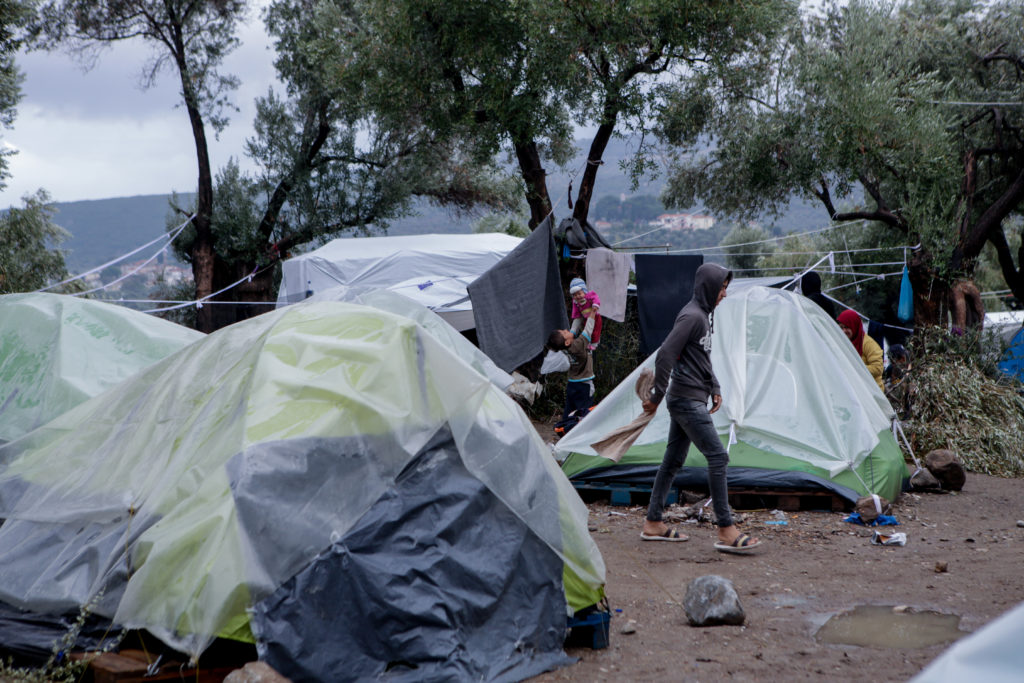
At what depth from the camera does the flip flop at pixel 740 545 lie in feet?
18.5

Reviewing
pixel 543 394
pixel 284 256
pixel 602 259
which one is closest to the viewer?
pixel 602 259

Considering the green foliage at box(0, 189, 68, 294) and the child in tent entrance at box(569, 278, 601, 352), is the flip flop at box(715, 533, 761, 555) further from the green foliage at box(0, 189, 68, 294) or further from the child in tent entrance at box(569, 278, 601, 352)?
the green foliage at box(0, 189, 68, 294)

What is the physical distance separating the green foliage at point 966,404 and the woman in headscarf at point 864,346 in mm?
1491

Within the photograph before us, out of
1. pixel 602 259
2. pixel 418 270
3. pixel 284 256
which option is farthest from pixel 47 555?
pixel 284 256

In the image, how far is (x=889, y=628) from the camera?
426cm

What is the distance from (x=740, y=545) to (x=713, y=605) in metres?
1.42

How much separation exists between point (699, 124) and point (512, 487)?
36.0 feet

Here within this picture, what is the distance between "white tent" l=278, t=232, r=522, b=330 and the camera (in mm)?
13023

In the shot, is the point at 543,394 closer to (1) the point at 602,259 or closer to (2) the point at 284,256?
(1) the point at 602,259

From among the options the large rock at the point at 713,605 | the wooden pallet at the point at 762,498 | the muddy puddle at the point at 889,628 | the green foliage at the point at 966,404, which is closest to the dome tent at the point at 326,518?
the large rock at the point at 713,605

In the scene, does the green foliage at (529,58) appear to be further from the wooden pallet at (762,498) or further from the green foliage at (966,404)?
the wooden pallet at (762,498)

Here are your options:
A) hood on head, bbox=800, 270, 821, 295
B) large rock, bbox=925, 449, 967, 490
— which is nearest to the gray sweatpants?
large rock, bbox=925, 449, 967, 490

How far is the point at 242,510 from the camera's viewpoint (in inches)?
131

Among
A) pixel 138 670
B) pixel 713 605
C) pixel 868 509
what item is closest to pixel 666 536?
pixel 868 509
